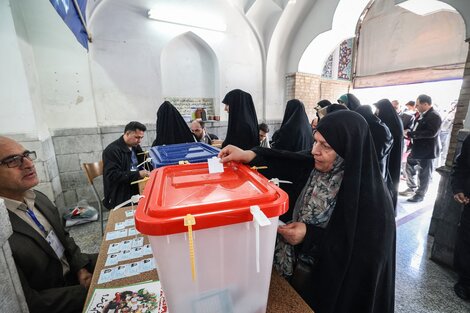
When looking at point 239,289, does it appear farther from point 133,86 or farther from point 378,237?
point 133,86

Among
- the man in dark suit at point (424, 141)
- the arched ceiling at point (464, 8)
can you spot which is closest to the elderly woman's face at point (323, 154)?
the arched ceiling at point (464, 8)

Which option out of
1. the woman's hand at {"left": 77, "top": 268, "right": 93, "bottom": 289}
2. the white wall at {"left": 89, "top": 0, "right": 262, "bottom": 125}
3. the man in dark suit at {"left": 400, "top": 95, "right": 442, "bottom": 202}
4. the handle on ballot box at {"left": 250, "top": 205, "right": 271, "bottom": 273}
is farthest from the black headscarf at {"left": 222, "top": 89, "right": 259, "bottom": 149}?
the man in dark suit at {"left": 400, "top": 95, "right": 442, "bottom": 202}

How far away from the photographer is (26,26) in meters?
3.29

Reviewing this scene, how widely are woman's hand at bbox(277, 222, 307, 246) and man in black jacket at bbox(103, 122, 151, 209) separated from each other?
6.32 ft

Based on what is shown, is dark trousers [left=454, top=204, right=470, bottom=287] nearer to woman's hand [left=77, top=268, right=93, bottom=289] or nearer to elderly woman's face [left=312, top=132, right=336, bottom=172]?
elderly woman's face [left=312, top=132, right=336, bottom=172]

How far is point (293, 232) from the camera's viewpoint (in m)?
0.99

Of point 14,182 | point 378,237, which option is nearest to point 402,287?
point 378,237

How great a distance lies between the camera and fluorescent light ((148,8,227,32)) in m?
4.31

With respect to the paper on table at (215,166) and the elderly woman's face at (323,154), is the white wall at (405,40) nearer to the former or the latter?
the elderly woman's face at (323,154)

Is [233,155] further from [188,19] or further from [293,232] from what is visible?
[188,19]

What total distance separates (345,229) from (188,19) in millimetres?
5107

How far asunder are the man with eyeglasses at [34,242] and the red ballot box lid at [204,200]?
816 millimetres

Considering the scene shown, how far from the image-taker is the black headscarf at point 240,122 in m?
2.60

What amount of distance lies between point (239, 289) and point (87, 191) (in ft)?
14.7
